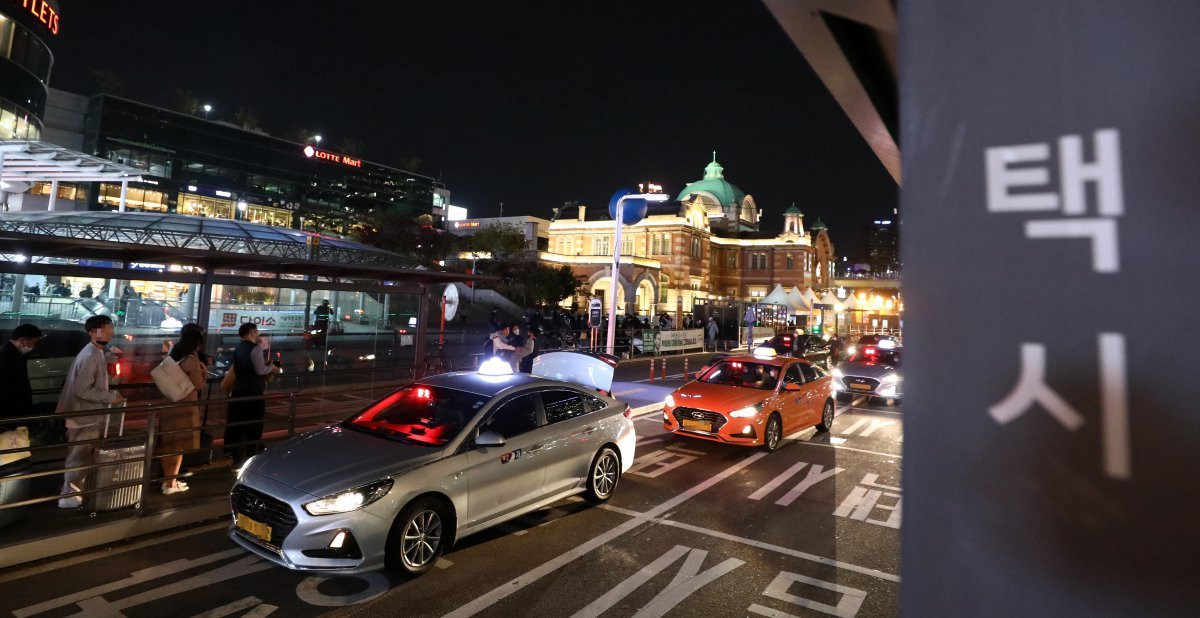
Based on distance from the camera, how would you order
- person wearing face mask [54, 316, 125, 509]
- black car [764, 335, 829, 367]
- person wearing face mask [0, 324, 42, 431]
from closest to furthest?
person wearing face mask [0, 324, 42, 431] → person wearing face mask [54, 316, 125, 509] → black car [764, 335, 829, 367]

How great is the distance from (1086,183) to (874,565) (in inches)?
210

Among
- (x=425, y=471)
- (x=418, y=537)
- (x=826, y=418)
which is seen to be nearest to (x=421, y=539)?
(x=418, y=537)

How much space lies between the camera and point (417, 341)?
12.1 m

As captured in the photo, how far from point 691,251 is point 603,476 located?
55.4m

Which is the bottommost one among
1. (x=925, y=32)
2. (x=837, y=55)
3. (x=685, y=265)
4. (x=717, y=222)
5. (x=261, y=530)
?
(x=261, y=530)

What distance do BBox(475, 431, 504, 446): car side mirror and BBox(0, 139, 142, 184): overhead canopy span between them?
782 inches

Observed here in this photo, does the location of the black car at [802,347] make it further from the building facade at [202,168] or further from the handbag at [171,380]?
the building facade at [202,168]

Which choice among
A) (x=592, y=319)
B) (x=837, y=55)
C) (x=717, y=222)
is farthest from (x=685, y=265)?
(x=837, y=55)

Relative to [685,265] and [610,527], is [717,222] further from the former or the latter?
[610,527]

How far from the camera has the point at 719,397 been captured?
10.1 meters

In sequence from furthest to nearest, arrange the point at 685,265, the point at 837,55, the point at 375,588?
the point at 685,265 < the point at 375,588 < the point at 837,55

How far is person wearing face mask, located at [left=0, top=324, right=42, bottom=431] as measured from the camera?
227 inches

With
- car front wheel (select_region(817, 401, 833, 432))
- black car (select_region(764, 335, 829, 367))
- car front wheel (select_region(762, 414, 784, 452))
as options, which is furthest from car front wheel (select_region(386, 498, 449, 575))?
black car (select_region(764, 335, 829, 367))

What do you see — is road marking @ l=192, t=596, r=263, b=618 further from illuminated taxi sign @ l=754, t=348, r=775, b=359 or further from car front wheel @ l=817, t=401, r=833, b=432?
car front wheel @ l=817, t=401, r=833, b=432
